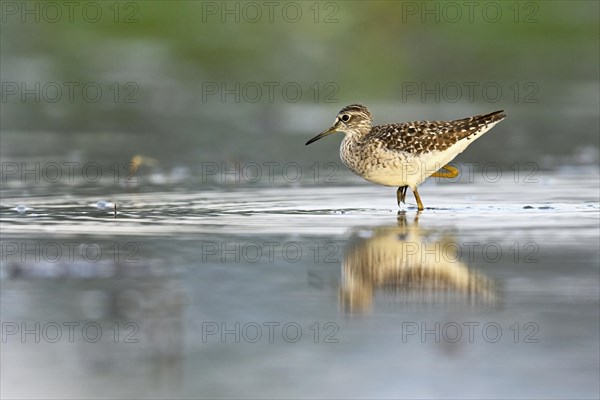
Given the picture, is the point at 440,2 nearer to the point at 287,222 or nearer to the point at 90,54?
the point at 90,54

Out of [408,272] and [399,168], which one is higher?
[399,168]

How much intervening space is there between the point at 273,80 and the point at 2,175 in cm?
1006

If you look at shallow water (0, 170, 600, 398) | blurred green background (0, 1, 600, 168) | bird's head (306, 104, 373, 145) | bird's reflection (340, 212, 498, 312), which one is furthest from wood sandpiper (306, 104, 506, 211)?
blurred green background (0, 1, 600, 168)

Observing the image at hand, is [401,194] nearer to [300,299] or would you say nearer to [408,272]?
[408,272]

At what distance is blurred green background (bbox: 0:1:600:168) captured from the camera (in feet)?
62.2

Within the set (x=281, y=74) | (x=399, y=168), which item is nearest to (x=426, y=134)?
(x=399, y=168)

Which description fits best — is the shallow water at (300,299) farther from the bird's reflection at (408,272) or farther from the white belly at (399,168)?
the white belly at (399,168)

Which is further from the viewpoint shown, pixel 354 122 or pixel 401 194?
pixel 354 122

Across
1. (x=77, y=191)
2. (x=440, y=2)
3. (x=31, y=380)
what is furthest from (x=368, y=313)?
(x=440, y=2)

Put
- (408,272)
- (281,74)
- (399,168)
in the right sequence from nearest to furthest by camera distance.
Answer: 1. (408,272)
2. (399,168)
3. (281,74)

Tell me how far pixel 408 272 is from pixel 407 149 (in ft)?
14.3

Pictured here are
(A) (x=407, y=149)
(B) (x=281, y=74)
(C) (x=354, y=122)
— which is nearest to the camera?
(A) (x=407, y=149)

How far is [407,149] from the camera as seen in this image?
1334 centimetres

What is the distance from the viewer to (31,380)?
6578 mm
